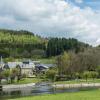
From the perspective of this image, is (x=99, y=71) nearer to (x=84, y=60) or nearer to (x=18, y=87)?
(x=84, y=60)

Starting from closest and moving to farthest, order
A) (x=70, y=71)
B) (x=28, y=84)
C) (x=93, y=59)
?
(x=28, y=84)
(x=70, y=71)
(x=93, y=59)

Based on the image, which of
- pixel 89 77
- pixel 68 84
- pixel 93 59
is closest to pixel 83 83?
pixel 68 84

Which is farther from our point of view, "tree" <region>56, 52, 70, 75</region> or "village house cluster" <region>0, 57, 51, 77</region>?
"village house cluster" <region>0, 57, 51, 77</region>

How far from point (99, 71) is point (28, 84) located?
30.5m

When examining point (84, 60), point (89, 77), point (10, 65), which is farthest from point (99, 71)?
point (10, 65)

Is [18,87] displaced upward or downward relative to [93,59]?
downward

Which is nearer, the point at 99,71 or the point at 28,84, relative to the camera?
the point at 28,84

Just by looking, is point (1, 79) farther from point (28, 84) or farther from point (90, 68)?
point (90, 68)

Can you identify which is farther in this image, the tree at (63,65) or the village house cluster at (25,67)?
the village house cluster at (25,67)

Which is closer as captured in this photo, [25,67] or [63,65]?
[63,65]

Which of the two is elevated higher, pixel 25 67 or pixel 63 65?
pixel 25 67

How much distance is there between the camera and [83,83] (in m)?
105

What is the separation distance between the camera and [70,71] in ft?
433

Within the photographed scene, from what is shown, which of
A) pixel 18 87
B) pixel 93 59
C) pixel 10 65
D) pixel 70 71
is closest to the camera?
pixel 18 87
